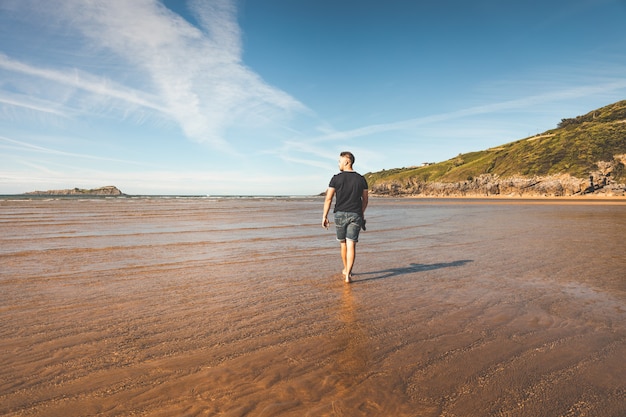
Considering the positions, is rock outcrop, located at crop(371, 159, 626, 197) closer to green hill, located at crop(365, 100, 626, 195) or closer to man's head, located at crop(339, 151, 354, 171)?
green hill, located at crop(365, 100, 626, 195)

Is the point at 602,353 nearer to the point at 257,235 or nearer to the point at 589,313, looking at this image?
the point at 589,313

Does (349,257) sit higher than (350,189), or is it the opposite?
(350,189)

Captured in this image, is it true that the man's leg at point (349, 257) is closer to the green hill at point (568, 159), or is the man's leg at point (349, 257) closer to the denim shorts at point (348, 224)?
the denim shorts at point (348, 224)

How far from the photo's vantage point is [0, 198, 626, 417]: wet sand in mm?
2746

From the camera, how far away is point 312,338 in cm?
399

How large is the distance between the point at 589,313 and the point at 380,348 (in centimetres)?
333

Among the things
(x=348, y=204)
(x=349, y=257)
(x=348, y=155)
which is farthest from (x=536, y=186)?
(x=349, y=257)

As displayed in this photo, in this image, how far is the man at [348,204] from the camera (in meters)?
6.73

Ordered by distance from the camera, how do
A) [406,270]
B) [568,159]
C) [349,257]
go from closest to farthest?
[349,257] → [406,270] → [568,159]

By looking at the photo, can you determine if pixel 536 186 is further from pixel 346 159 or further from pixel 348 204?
pixel 348 204

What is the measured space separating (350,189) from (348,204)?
0.30m

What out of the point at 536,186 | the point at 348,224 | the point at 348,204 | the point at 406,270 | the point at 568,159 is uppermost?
the point at 568,159

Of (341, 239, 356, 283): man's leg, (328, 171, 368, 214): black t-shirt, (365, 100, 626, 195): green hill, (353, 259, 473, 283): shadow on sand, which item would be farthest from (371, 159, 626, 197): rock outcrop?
(341, 239, 356, 283): man's leg

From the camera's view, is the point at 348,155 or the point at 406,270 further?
the point at 406,270
